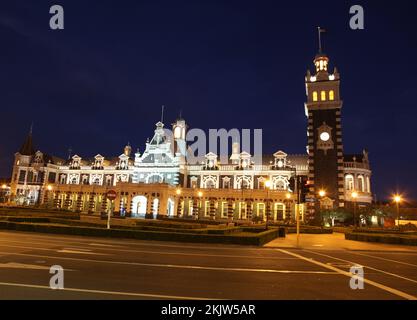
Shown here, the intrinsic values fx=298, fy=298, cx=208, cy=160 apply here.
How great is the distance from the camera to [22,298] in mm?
8297

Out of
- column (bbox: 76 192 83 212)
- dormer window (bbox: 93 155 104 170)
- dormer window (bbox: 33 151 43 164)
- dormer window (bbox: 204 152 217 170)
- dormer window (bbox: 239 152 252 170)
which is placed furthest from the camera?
dormer window (bbox: 33 151 43 164)

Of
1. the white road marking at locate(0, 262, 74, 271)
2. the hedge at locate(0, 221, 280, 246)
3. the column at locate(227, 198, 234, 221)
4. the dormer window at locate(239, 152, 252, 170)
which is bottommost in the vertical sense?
the white road marking at locate(0, 262, 74, 271)

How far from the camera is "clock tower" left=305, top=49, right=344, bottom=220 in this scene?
58.7 metres

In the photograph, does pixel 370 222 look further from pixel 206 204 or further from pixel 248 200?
pixel 206 204

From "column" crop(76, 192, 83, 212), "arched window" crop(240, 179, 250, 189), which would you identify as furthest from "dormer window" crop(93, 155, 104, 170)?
"arched window" crop(240, 179, 250, 189)

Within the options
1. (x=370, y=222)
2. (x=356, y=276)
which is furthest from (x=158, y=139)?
(x=356, y=276)

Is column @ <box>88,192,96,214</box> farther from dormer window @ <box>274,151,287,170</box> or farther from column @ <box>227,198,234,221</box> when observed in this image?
dormer window @ <box>274,151,287,170</box>

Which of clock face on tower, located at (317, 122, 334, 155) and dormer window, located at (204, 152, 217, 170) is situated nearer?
clock face on tower, located at (317, 122, 334, 155)

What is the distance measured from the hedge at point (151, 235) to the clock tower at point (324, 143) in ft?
112

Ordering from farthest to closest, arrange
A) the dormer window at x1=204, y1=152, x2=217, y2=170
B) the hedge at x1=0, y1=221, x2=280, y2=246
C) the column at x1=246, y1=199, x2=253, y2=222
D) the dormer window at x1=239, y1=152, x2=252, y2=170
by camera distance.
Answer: the dormer window at x1=204, y1=152, x2=217, y2=170, the dormer window at x1=239, y1=152, x2=252, y2=170, the column at x1=246, y1=199, x2=253, y2=222, the hedge at x1=0, y1=221, x2=280, y2=246

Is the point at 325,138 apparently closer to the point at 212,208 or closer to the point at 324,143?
the point at 324,143

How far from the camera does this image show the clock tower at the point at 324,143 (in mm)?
58688

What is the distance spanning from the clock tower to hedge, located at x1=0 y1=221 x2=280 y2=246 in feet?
112
